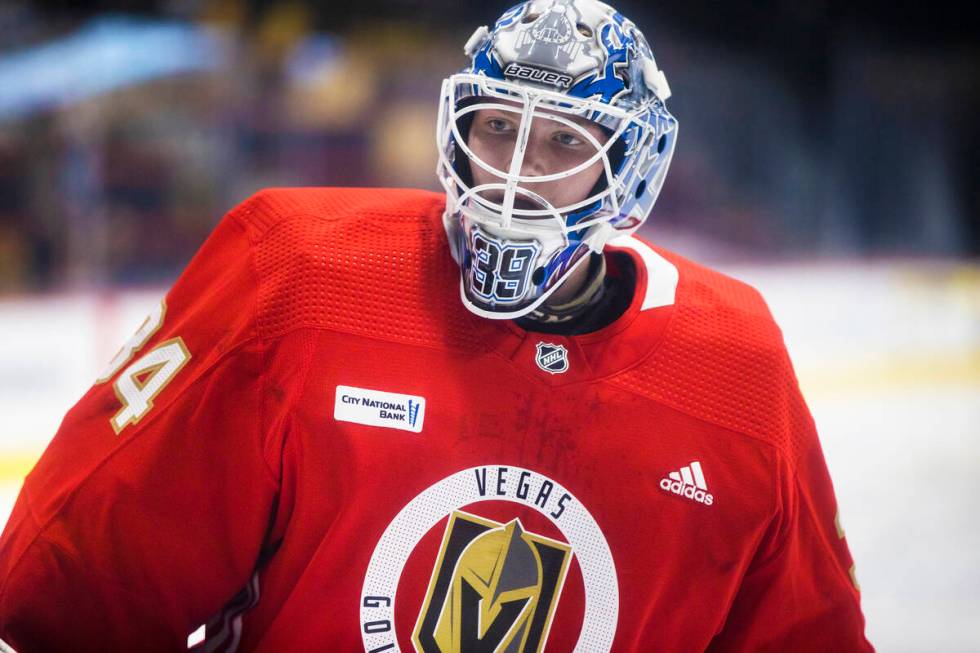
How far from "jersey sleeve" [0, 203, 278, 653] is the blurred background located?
61.1 inches

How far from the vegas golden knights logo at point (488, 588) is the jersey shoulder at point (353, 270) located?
0.71 feet

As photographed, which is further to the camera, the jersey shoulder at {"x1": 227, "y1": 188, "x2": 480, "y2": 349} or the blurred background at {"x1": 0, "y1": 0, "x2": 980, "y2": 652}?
the blurred background at {"x1": 0, "y1": 0, "x2": 980, "y2": 652}

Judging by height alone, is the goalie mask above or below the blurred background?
above

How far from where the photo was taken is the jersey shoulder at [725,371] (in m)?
1.24

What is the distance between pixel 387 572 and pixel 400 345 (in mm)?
249

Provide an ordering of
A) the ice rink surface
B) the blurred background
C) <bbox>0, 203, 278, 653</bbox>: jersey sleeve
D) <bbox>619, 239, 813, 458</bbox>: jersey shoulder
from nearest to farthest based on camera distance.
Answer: <bbox>0, 203, 278, 653</bbox>: jersey sleeve → <bbox>619, 239, 813, 458</bbox>: jersey shoulder → the ice rink surface → the blurred background

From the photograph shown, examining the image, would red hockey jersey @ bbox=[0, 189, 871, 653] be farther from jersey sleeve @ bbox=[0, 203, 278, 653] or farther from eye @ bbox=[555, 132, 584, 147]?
eye @ bbox=[555, 132, 584, 147]

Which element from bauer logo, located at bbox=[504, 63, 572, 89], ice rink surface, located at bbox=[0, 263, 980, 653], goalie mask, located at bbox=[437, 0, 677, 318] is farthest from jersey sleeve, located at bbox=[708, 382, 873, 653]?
ice rink surface, located at bbox=[0, 263, 980, 653]

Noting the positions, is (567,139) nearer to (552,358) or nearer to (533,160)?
(533,160)

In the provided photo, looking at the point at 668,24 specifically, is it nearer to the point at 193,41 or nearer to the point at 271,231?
the point at 193,41

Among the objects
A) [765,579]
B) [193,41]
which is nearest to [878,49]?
[193,41]

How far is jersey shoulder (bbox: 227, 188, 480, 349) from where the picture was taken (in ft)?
3.83

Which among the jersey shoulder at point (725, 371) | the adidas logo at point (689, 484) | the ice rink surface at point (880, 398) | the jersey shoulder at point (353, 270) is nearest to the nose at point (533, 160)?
the jersey shoulder at point (353, 270)

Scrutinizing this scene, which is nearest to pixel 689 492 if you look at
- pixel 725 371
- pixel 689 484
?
pixel 689 484
